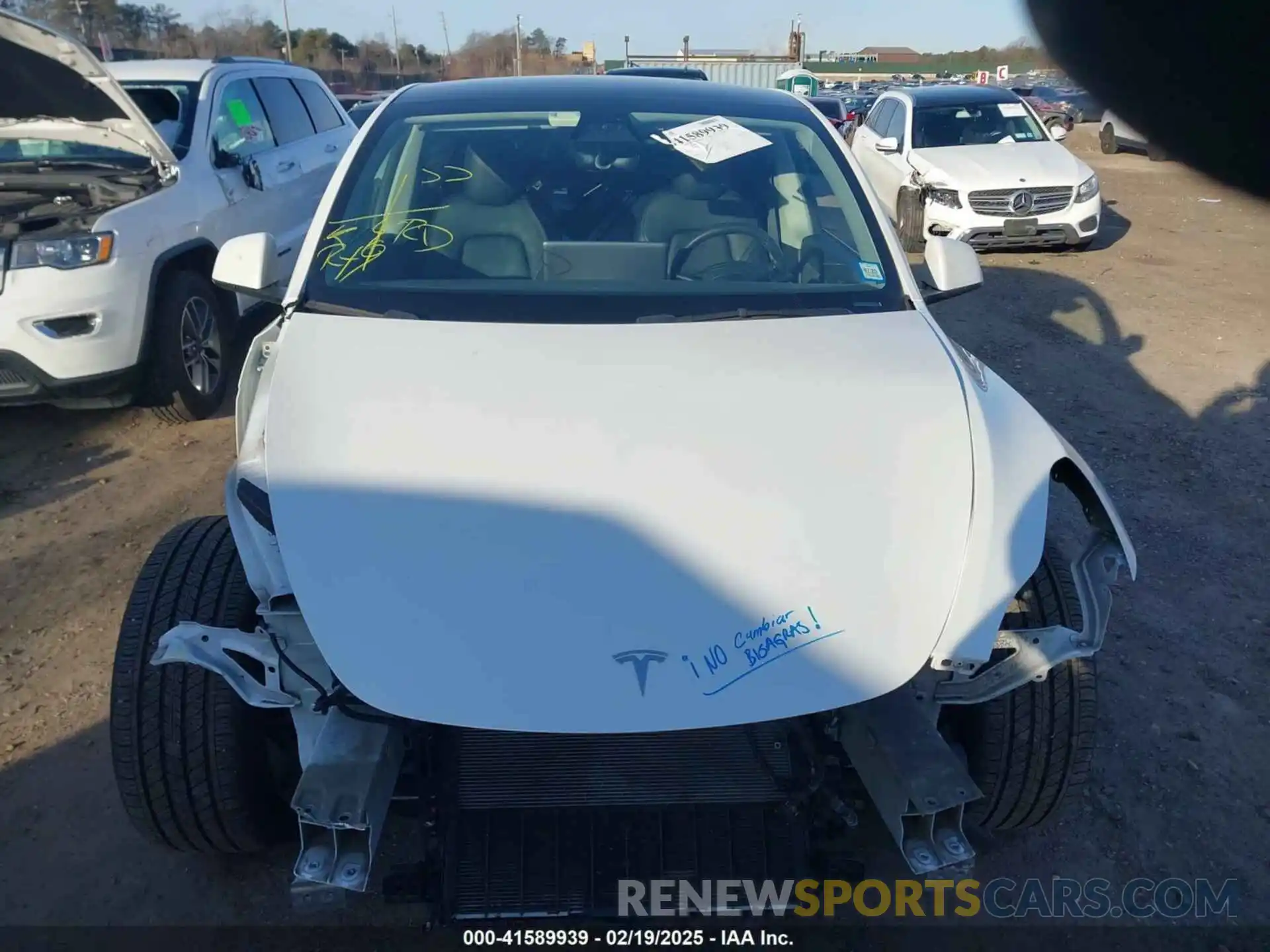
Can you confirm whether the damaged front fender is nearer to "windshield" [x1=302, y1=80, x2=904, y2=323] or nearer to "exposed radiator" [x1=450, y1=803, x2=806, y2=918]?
"exposed radiator" [x1=450, y1=803, x2=806, y2=918]

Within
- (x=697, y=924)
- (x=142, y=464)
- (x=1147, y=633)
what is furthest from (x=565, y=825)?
(x=142, y=464)

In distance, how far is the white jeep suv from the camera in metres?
4.38

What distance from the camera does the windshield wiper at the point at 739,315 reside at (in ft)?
8.19

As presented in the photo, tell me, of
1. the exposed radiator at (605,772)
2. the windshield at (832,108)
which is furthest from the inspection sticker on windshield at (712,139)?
the windshield at (832,108)

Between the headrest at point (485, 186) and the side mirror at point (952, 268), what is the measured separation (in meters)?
1.32

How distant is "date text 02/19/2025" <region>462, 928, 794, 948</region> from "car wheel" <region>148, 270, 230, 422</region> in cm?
369

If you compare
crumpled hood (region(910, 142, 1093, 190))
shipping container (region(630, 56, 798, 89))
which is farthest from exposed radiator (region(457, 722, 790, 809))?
shipping container (region(630, 56, 798, 89))

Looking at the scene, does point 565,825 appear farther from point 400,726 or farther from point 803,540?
point 803,540

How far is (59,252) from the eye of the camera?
14.3 ft

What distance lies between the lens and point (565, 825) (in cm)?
194

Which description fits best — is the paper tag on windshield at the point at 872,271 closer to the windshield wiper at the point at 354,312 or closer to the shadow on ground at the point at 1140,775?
the windshield wiper at the point at 354,312

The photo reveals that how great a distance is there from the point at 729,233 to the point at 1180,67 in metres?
1.90

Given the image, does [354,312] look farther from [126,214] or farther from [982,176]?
[982,176]

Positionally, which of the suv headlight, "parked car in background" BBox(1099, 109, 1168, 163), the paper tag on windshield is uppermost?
"parked car in background" BBox(1099, 109, 1168, 163)
